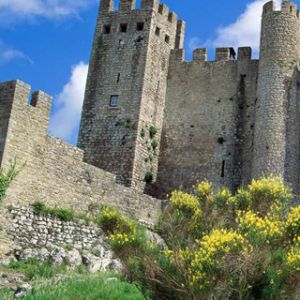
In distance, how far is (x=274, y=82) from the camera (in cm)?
3231

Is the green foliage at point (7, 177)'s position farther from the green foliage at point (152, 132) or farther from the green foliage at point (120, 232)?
the green foliage at point (152, 132)

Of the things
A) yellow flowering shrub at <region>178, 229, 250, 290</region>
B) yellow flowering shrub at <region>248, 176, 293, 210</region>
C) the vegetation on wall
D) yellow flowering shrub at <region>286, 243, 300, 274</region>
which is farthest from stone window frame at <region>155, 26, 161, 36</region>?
yellow flowering shrub at <region>286, 243, 300, 274</region>

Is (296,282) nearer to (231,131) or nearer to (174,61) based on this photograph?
(231,131)

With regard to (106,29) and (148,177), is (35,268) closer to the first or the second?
(148,177)

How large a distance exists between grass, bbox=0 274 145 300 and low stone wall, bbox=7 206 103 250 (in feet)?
16.3

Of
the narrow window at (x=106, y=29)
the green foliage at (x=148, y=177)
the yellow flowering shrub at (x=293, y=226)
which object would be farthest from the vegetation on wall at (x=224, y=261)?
the narrow window at (x=106, y=29)

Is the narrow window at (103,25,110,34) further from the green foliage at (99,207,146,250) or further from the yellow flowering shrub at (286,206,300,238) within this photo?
the yellow flowering shrub at (286,206,300,238)

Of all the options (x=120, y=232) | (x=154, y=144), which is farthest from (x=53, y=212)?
(x=154, y=144)

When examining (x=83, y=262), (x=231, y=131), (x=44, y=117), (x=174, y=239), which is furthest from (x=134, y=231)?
(x=231, y=131)

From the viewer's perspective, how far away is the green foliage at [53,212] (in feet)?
79.8

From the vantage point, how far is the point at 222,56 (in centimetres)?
3538

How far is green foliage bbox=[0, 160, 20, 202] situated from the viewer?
23.3 metres

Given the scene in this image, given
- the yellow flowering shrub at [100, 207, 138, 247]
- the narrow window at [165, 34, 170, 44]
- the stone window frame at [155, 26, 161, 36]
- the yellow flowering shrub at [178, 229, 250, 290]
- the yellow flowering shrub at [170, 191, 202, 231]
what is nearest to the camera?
the yellow flowering shrub at [178, 229, 250, 290]

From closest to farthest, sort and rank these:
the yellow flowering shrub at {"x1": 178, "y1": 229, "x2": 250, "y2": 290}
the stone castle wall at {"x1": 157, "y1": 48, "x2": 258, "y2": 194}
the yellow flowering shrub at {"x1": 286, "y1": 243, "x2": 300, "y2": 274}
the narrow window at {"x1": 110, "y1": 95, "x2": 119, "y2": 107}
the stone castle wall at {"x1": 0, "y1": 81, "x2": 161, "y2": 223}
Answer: the yellow flowering shrub at {"x1": 286, "y1": 243, "x2": 300, "y2": 274}
the yellow flowering shrub at {"x1": 178, "y1": 229, "x2": 250, "y2": 290}
the stone castle wall at {"x1": 0, "y1": 81, "x2": 161, "y2": 223}
the stone castle wall at {"x1": 157, "y1": 48, "x2": 258, "y2": 194}
the narrow window at {"x1": 110, "y1": 95, "x2": 119, "y2": 107}
